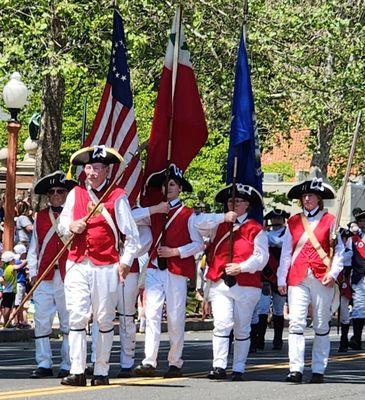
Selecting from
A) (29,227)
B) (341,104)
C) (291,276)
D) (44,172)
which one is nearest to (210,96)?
(341,104)

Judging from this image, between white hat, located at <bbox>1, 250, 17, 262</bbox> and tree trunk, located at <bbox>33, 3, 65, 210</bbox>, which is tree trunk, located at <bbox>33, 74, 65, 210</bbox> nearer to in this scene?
tree trunk, located at <bbox>33, 3, 65, 210</bbox>

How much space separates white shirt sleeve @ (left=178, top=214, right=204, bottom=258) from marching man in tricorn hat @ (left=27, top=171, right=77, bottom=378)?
3.81ft

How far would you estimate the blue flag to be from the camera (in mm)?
16172

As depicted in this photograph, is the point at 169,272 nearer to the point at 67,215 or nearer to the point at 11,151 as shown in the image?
the point at 67,215

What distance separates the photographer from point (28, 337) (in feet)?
76.0

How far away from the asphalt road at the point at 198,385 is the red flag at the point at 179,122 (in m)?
2.19

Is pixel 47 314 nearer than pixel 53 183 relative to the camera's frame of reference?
Yes

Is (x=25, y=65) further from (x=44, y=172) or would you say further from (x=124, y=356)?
(x=124, y=356)

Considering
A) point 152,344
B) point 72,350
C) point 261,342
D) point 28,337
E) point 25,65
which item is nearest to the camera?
point 72,350

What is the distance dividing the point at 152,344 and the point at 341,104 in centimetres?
1806

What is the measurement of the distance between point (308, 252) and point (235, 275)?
2.44ft

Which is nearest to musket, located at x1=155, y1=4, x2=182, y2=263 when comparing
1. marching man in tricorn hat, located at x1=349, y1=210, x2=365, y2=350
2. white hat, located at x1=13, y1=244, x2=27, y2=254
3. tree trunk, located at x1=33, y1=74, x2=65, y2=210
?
marching man in tricorn hat, located at x1=349, y1=210, x2=365, y2=350

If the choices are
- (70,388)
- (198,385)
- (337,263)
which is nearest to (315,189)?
(337,263)

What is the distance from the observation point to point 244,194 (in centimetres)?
1568
